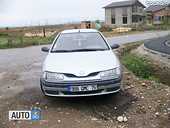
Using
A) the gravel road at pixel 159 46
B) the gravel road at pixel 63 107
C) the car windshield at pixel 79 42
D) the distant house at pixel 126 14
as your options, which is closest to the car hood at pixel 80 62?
the car windshield at pixel 79 42

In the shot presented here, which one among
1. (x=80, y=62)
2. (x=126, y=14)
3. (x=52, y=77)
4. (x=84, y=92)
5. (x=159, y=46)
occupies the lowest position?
(x=84, y=92)

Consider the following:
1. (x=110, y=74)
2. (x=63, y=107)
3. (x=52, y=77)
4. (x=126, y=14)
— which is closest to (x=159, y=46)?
(x=110, y=74)

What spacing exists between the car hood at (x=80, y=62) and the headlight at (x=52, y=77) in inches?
3.4

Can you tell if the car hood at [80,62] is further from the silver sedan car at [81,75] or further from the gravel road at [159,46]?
the gravel road at [159,46]

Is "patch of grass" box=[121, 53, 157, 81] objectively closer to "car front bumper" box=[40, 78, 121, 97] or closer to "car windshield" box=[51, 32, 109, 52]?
"car windshield" box=[51, 32, 109, 52]

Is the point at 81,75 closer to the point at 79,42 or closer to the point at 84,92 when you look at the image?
the point at 84,92

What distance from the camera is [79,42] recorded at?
9289 millimetres

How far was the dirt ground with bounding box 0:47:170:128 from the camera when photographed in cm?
665

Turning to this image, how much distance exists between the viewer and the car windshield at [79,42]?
8977 mm

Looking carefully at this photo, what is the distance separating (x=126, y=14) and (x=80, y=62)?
241 feet

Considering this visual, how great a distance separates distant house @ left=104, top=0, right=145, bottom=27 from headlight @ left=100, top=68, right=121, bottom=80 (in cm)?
7173

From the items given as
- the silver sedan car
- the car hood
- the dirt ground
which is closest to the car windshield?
the car hood

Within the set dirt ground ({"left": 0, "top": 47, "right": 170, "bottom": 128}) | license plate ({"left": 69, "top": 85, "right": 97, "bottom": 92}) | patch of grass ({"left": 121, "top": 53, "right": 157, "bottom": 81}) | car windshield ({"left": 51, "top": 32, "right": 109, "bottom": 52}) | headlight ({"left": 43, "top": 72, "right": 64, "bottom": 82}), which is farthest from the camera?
patch of grass ({"left": 121, "top": 53, "right": 157, "bottom": 81})

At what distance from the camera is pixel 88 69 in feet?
24.4
